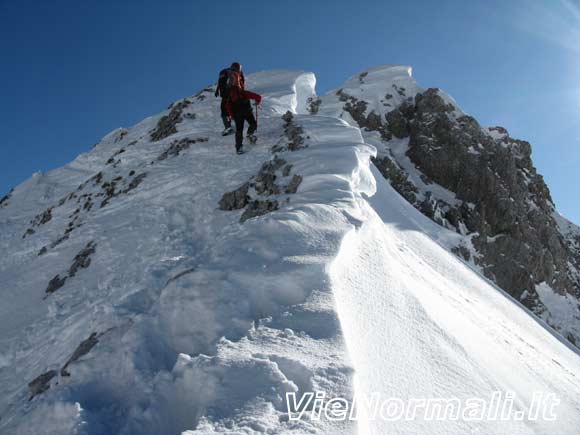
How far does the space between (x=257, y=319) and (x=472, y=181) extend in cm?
2962

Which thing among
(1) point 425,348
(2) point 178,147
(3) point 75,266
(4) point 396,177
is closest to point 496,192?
(4) point 396,177

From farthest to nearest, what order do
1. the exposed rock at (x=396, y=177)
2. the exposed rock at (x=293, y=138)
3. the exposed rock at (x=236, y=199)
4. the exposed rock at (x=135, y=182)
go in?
the exposed rock at (x=396, y=177) < the exposed rock at (x=135, y=182) < the exposed rock at (x=293, y=138) < the exposed rock at (x=236, y=199)

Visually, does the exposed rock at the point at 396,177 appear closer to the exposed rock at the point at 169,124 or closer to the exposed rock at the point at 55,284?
the exposed rock at the point at 169,124

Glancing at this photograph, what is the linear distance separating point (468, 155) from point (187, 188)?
27101 millimetres

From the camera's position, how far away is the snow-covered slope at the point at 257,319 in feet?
8.07

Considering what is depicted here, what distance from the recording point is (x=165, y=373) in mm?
2627

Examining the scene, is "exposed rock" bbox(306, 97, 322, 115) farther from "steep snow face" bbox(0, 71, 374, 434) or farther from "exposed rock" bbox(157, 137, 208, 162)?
"steep snow face" bbox(0, 71, 374, 434)

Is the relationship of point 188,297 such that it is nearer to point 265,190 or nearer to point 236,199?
point 265,190

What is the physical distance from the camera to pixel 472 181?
94.2 ft

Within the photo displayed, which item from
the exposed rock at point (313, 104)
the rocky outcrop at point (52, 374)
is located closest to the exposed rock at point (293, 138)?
the rocky outcrop at point (52, 374)

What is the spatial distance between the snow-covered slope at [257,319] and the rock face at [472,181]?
14.3 meters

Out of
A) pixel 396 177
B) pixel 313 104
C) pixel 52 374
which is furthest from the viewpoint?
pixel 313 104

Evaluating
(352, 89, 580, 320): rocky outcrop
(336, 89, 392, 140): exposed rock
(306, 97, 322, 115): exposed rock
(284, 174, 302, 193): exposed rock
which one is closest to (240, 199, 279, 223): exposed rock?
(284, 174, 302, 193): exposed rock

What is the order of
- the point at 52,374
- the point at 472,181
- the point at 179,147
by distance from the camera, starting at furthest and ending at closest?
the point at 472,181 → the point at 179,147 → the point at 52,374
